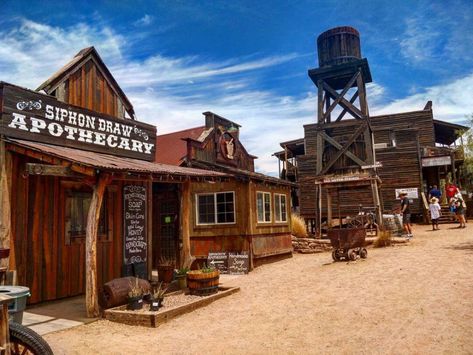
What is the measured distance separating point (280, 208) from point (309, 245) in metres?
2.44

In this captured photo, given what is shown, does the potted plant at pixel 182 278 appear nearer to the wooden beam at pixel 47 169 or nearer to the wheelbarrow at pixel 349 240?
Result: the wooden beam at pixel 47 169

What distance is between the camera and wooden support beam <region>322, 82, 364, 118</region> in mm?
19438

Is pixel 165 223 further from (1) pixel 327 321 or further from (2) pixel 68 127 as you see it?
(1) pixel 327 321

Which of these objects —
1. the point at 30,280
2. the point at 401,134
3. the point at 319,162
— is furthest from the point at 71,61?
the point at 401,134

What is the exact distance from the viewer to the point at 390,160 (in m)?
26.0

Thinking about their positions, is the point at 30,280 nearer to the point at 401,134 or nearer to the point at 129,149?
the point at 129,149

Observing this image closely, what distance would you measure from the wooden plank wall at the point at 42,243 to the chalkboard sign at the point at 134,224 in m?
1.20

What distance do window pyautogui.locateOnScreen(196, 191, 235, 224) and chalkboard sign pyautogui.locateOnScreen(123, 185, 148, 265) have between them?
3.24 m

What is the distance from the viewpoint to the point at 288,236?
16219 mm

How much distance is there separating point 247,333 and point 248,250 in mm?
6840

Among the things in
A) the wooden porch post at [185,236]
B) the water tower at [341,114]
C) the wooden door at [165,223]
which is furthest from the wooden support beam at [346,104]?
the wooden porch post at [185,236]

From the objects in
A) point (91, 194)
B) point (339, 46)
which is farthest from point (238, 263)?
point (339, 46)

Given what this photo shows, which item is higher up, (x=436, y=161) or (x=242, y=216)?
(x=436, y=161)

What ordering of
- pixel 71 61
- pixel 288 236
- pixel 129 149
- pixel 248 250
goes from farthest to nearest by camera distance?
→ pixel 288 236 < pixel 248 250 < pixel 129 149 < pixel 71 61
